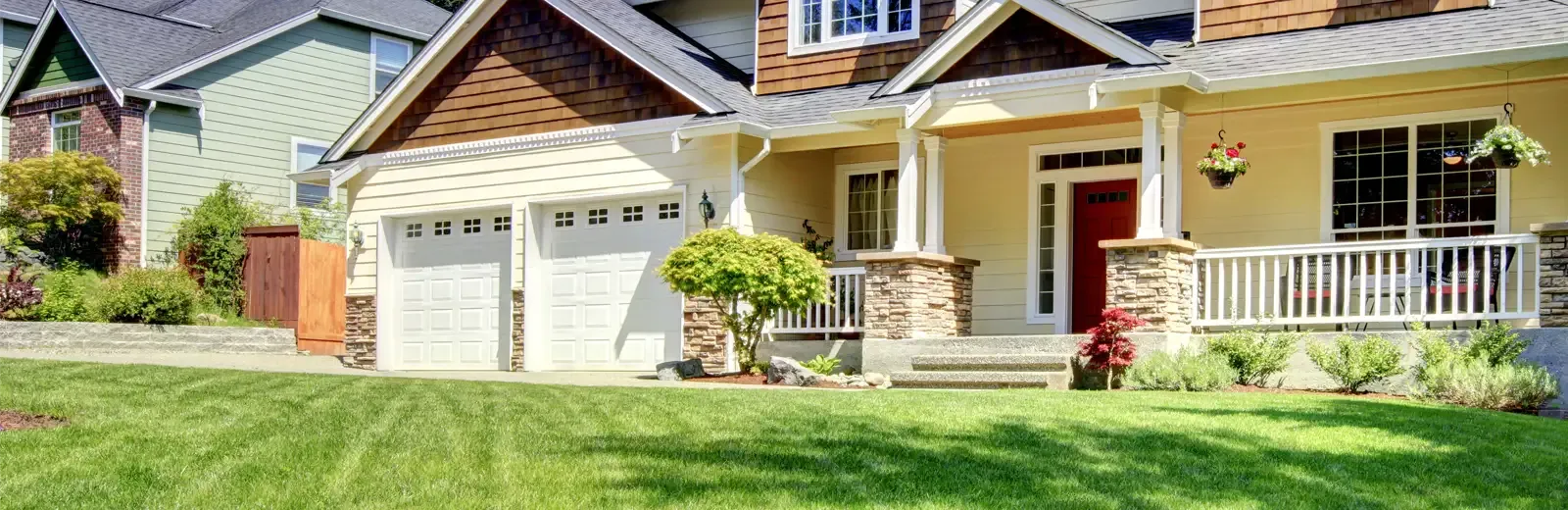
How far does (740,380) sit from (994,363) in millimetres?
2395

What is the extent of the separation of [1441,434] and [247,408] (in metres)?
6.91

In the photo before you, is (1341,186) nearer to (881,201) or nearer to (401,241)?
(881,201)

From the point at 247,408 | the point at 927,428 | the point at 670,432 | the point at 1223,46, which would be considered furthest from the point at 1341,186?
the point at 247,408

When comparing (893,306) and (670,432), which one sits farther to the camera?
(893,306)

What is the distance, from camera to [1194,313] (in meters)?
13.6

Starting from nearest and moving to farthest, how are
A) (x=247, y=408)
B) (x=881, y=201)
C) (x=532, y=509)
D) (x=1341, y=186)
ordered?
(x=532, y=509), (x=247, y=408), (x=1341, y=186), (x=881, y=201)

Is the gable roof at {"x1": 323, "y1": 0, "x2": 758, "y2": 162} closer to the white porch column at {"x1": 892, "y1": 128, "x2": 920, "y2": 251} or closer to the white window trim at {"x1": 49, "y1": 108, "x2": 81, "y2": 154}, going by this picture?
the white porch column at {"x1": 892, "y1": 128, "x2": 920, "y2": 251}

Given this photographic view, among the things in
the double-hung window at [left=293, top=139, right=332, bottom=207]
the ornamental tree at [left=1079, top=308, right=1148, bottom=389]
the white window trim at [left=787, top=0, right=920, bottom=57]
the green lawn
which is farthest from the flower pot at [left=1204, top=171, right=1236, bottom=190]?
the double-hung window at [left=293, top=139, right=332, bottom=207]

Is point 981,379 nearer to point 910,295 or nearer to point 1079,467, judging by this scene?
point 910,295

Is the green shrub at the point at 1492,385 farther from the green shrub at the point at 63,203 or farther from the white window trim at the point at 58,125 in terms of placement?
the white window trim at the point at 58,125

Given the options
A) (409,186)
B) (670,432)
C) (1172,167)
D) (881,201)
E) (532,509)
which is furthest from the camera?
(409,186)

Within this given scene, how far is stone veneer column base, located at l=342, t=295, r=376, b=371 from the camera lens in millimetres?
19250

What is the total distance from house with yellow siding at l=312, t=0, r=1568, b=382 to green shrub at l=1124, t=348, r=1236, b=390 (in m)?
0.72

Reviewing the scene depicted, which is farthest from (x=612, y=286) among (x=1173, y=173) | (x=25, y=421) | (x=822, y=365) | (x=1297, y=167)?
(x=25, y=421)
